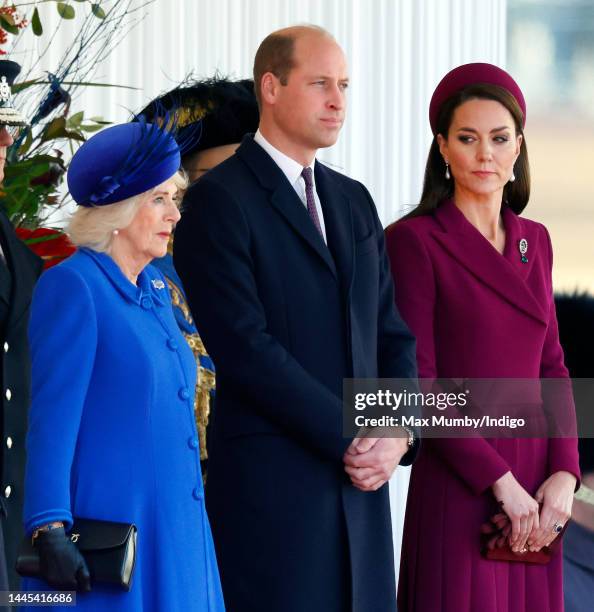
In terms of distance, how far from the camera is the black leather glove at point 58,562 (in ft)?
7.00

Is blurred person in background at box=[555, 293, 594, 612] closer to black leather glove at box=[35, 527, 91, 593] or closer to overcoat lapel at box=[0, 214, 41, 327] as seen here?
overcoat lapel at box=[0, 214, 41, 327]

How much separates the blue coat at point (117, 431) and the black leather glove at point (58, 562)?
0.10ft

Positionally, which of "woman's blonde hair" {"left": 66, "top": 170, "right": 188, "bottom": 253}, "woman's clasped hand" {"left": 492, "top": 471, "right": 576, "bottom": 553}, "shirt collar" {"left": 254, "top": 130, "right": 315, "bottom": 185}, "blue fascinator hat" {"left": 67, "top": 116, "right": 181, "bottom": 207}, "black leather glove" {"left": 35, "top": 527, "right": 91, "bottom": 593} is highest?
"shirt collar" {"left": 254, "top": 130, "right": 315, "bottom": 185}

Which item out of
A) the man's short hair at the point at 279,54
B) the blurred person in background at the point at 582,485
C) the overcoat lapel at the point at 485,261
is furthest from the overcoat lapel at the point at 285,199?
the blurred person in background at the point at 582,485

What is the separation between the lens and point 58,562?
2.13m

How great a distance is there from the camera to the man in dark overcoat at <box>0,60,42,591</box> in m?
2.28

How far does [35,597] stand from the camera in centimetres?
219

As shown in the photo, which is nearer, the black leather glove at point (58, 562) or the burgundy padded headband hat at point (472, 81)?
the black leather glove at point (58, 562)

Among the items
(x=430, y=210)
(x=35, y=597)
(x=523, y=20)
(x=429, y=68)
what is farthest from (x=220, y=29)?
(x=35, y=597)

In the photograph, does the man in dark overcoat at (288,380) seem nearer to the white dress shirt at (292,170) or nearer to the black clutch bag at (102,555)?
the white dress shirt at (292,170)

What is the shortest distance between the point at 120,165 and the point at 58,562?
683 millimetres

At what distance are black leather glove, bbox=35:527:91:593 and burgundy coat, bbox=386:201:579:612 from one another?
1023mm

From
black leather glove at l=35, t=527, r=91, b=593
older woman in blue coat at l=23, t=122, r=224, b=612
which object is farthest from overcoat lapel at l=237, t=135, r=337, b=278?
black leather glove at l=35, t=527, r=91, b=593

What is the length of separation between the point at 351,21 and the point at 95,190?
291cm
